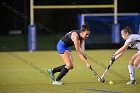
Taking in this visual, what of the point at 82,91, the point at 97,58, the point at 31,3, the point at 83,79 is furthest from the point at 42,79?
the point at 31,3

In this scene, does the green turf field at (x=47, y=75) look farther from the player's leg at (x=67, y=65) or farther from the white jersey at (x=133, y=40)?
the white jersey at (x=133, y=40)

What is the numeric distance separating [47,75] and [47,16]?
8269mm

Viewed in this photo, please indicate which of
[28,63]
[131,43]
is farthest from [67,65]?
[28,63]

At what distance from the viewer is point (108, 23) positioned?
1992 centimetres

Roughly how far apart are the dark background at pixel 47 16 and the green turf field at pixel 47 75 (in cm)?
199

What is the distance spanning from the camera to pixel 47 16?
21031 millimetres

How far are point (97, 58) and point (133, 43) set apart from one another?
228 inches

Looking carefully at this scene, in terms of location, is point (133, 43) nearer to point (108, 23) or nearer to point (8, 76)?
point (8, 76)

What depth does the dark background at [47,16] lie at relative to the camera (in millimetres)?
20344

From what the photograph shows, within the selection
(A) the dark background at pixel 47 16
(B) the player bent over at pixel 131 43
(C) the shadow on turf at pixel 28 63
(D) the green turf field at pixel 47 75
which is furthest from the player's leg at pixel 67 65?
(A) the dark background at pixel 47 16

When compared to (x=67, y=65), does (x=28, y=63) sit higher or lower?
lower

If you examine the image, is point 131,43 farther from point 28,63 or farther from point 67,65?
point 28,63

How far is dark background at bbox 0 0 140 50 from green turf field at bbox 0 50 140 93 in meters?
1.99

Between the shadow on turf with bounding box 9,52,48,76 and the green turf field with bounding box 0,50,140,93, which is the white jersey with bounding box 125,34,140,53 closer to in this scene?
the green turf field with bounding box 0,50,140,93
